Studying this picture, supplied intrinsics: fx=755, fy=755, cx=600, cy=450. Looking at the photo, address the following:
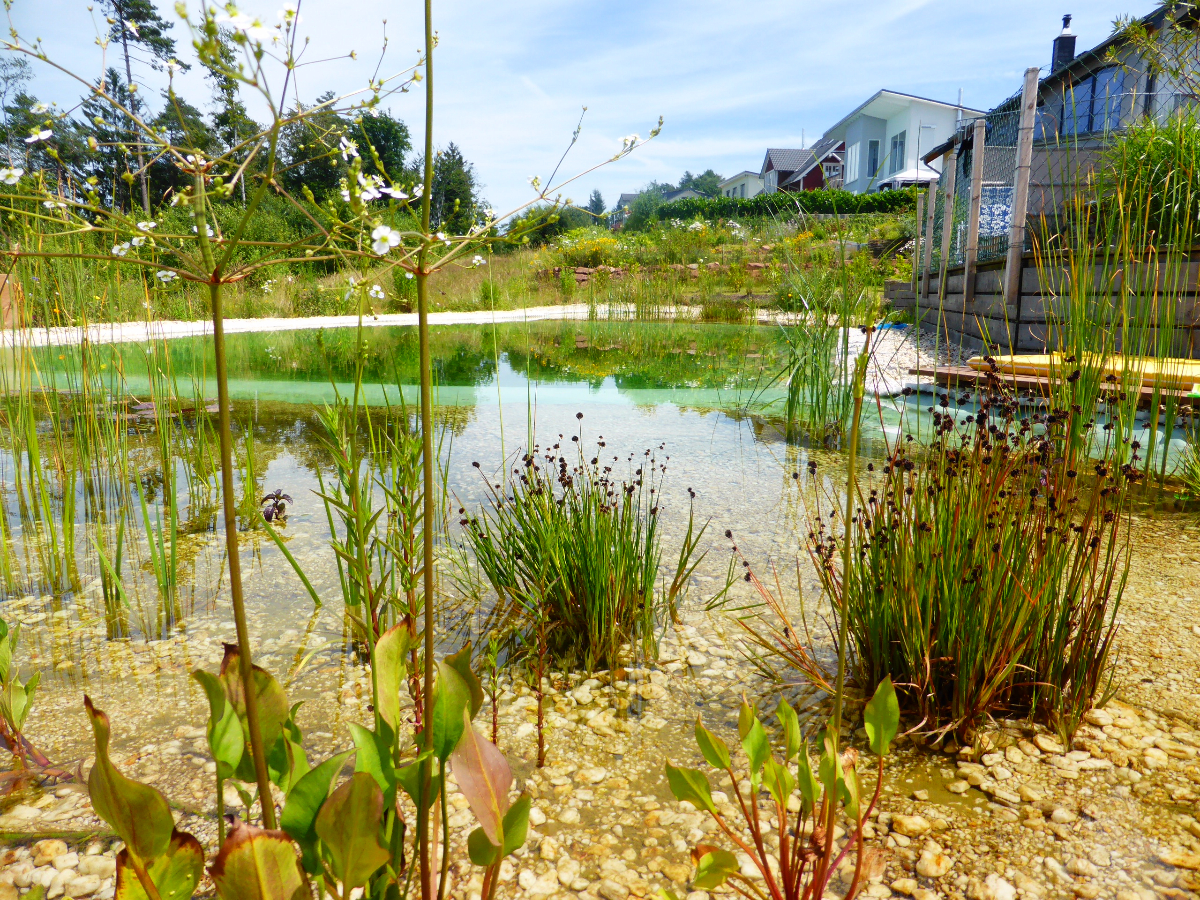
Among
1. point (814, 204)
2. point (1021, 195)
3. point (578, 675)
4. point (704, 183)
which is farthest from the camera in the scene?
point (704, 183)

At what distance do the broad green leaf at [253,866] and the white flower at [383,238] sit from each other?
562 mm

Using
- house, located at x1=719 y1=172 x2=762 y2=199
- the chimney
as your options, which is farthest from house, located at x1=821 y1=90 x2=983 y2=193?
house, located at x1=719 y1=172 x2=762 y2=199

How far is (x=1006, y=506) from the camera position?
1581 mm

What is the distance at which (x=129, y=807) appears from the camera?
728mm

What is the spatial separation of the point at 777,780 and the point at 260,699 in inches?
24.5

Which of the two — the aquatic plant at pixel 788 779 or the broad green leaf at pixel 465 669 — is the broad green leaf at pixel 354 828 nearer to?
the broad green leaf at pixel 465 669

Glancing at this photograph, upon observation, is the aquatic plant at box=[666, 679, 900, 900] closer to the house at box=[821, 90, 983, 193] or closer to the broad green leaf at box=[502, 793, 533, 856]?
the broad green leaf at box=[502, 793, 533, 856]

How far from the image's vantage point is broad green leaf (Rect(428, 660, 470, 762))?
0.79m

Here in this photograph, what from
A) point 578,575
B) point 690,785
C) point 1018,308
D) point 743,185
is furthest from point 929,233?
point 743,185

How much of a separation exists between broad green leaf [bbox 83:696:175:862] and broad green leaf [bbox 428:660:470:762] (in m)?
0.26

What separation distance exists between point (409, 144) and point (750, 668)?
3356 centimetres

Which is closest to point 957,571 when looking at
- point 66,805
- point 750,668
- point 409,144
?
point 750,668

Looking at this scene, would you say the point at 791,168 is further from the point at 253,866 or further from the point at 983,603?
the point at 253,866

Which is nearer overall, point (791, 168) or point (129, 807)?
point (129, 807)
